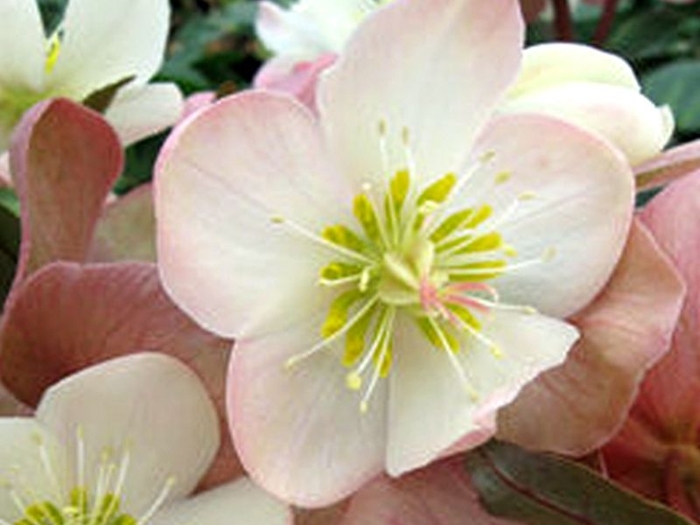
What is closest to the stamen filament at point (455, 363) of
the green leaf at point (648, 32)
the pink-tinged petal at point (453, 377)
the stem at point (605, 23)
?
the pink-tinged petal at point (453, 377)

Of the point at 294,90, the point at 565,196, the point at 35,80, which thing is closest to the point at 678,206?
the point at 565,196

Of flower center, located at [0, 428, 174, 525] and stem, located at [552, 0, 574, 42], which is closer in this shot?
flower center, located at [0, 428, 174, 525]

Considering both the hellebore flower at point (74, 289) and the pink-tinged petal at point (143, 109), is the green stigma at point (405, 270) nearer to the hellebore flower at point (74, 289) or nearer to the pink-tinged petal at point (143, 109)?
the hellebore flower at point (74, 289)

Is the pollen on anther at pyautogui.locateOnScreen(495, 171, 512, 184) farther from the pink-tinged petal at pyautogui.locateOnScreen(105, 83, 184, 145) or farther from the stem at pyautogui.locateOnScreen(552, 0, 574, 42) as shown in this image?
the stem at pyautogui.locateOnScreen(552, 0, 574, 42)

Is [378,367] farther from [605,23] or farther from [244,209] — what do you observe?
[605,23]

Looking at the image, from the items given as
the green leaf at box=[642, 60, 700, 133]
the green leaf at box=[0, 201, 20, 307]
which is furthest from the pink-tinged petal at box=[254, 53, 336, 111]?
the green leaf at box=[642, 60, 700, 133]

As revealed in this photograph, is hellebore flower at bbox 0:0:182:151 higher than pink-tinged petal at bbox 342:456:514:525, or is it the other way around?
hellebore flower at bbox 0:0:182:151

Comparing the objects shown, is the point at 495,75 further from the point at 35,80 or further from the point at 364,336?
the point at 35,80

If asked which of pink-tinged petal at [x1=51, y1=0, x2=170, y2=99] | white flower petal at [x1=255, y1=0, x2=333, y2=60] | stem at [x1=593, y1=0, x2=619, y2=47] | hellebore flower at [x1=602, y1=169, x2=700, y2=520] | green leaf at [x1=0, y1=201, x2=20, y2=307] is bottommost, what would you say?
stem at [x1=593, y1=0, x2=619, y2=47]
